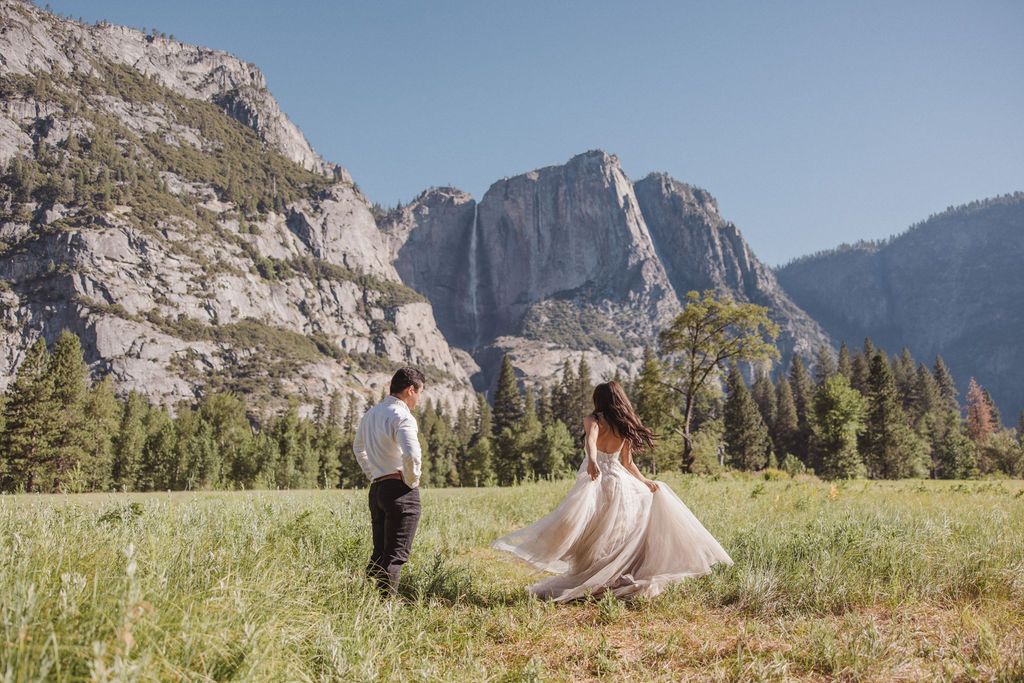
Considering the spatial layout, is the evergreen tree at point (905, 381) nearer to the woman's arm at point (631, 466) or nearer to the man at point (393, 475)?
→ the woman's arm at point (631, 466)

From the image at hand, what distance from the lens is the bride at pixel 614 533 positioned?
17.6 ft

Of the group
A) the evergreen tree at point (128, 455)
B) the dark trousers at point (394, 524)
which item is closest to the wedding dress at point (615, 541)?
the dark trousers at point (394, 524)

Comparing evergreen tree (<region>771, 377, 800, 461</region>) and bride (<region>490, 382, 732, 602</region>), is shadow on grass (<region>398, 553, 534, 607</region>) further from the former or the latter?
evergreen tree (<region>771, 377, 800, 461</region>)

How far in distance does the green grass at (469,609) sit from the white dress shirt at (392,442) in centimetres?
104

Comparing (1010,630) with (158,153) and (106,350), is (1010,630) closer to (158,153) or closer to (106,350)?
(106,350)

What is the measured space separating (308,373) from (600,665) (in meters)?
170

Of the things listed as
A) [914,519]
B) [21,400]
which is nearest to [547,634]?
[914,519]

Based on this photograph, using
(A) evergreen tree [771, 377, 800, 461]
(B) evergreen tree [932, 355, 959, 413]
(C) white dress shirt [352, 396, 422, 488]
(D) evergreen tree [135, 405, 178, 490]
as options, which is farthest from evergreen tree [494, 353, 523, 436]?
(C) white dress shirt [352, 396, 422, 488]

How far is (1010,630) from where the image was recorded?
4395mm

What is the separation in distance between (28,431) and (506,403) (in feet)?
172

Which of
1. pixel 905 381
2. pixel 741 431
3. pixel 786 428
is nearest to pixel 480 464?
pixel 741 431

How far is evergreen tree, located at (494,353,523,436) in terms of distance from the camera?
7756 cm

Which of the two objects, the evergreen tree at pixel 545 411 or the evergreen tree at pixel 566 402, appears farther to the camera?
the evergreen tree at pixel 566 402

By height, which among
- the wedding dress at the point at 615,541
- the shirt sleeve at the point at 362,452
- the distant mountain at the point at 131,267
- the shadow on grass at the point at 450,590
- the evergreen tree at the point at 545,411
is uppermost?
the distant mountain at the point at 131,267
